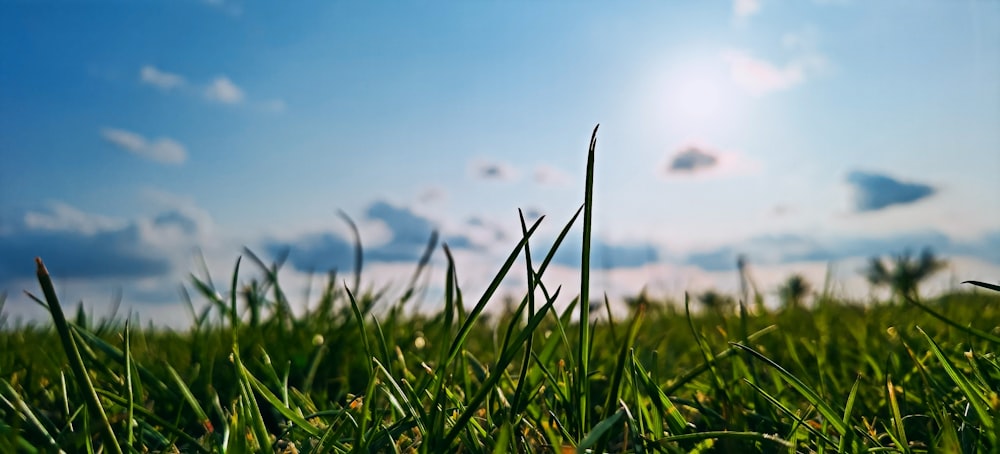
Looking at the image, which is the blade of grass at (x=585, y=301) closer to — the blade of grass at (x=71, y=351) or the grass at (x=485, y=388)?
the grass at (x=485, y=388)

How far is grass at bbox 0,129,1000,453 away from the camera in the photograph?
1063mm

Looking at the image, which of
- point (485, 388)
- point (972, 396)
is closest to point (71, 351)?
point (485, 388)

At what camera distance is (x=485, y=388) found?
1.01 meters

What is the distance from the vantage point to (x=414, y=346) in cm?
246

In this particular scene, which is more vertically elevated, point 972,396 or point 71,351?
point 71,351

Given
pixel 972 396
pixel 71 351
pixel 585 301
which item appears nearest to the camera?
pixel 71 351

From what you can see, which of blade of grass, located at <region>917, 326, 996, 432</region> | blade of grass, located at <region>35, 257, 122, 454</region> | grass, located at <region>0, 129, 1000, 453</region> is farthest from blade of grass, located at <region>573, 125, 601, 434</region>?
blade of grass, located at <region>35, 257, 122, 454</region>

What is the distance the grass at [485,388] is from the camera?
1063 millimetres

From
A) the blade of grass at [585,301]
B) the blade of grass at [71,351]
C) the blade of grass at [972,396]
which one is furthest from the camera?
the blade of grass at [972,396]

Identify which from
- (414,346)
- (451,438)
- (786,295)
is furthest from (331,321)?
(786,295)

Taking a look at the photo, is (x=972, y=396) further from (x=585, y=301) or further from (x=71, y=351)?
(x=71, y=351)

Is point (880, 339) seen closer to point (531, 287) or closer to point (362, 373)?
point (362, 373)

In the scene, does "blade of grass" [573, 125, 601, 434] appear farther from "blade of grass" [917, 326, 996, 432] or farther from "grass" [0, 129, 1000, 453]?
"blade of grass" [917, 326, 996, 432]

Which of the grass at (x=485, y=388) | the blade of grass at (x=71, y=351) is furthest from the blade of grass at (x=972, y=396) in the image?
the blade of grass at (x=71, y=351)
